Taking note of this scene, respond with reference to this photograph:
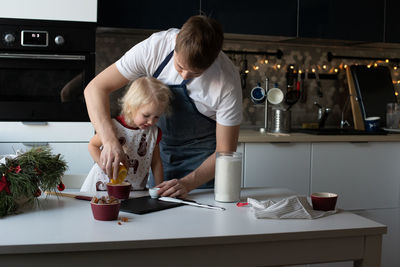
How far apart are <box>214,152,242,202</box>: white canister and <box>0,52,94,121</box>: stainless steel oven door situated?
134 cm

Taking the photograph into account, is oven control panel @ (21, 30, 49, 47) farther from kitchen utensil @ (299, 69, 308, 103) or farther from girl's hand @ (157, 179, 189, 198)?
kitchen utensil @ (299, 69, 308, 103)

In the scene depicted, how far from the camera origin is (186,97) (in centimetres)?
191

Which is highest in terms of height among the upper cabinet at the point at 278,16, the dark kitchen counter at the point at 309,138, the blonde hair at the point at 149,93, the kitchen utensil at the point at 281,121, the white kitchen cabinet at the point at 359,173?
the upper cabinet at the point at 278,16

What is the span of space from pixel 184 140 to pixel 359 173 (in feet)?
4.98

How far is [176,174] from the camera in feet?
6.86

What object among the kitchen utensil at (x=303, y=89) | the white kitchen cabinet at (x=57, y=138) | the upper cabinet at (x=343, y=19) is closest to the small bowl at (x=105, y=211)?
the white kitchen cabinet at (x=57, y=138)

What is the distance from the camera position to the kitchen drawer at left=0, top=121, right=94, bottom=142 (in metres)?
2.58

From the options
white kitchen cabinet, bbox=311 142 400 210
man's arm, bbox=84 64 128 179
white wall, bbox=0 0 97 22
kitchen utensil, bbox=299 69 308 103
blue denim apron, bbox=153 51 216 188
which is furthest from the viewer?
kitchen utensil, bbox=299 69 308 103

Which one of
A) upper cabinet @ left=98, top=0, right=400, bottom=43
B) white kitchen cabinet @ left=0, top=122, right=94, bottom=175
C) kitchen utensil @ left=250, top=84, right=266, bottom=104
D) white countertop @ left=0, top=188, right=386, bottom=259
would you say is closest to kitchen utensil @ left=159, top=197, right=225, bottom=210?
white countertop @ left=0, top=188, right=386, bottom=259

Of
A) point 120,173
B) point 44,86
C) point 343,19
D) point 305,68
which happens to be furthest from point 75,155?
point 343,19

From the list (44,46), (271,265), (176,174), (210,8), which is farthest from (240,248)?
(210,8)

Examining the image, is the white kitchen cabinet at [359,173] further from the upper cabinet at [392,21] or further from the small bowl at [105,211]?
the small bowl at [105,211]

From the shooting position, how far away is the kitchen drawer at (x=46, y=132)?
2.58 metres

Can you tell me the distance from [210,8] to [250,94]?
0.71 metres
